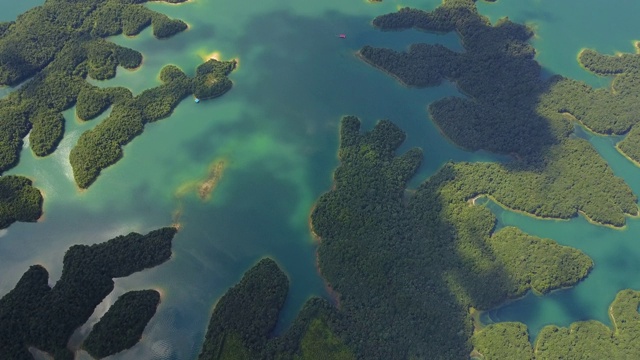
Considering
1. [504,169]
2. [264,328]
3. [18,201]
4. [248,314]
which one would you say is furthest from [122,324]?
[504,169]

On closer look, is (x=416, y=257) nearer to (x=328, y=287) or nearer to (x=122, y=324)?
(x=328, y=287)

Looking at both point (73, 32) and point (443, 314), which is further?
point (73, 32)

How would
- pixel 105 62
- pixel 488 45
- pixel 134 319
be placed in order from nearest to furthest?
pixel 134 319 < pixel 105 62 < pixel 488 45

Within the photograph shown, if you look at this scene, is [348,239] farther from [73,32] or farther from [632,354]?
[73,32]

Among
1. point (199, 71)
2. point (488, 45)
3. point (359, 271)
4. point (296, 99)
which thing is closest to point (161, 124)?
point (199, 71)

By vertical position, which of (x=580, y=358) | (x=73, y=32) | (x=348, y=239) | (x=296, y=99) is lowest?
(x=580, y=358)

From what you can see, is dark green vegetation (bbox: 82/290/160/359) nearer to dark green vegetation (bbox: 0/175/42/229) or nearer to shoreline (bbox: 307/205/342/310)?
dark green vegetation (bbox: 0/175/42/229)

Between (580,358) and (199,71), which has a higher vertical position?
(199,71)
